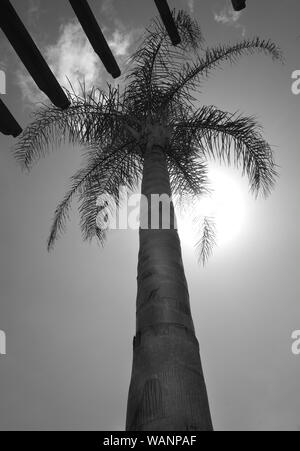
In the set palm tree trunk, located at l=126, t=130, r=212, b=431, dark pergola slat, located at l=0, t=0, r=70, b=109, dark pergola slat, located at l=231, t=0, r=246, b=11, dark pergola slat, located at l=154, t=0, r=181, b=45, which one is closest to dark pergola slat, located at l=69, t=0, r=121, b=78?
dark pergola slat, located at l=0, t=0, r=70, b=109

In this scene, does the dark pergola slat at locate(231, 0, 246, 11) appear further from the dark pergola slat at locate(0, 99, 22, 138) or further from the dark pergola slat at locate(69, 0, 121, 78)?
the dark pergola slat at locate(0, 99, 22, 138)

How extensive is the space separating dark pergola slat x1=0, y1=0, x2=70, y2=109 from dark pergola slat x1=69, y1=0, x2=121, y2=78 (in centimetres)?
47

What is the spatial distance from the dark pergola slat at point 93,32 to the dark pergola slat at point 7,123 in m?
0.91

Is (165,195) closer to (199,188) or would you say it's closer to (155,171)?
(155,171)

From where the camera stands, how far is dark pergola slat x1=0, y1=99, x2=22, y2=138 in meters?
3.29

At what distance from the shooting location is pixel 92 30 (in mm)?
3084

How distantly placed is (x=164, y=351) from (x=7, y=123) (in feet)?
8.00

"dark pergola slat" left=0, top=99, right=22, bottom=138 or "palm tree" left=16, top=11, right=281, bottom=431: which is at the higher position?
"palm tree" left=16, top=11, right=281, bottom=431

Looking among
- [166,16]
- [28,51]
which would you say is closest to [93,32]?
[28,51]

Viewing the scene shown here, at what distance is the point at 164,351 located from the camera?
3500 millimetres

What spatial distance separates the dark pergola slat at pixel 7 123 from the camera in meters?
3.29

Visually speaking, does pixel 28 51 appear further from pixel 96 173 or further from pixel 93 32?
pixel 96 173
